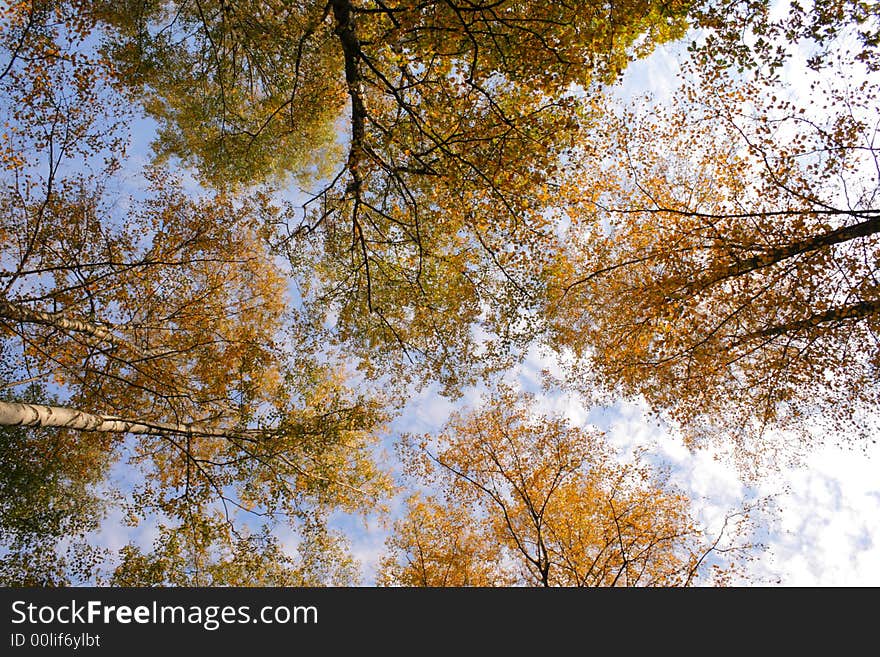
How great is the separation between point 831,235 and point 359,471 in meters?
10.5

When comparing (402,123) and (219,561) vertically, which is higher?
(402,123)

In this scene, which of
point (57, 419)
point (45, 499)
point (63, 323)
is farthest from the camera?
point (45, 499)

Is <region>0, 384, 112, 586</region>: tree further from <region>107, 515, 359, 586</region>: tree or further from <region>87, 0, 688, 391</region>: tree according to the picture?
<region>87, 0, 688, 391</region>: tree

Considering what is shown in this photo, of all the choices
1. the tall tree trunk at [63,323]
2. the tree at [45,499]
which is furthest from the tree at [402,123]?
the tree at [45,499]

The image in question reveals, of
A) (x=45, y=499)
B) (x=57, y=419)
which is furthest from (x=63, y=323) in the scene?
(x=45, y=499)

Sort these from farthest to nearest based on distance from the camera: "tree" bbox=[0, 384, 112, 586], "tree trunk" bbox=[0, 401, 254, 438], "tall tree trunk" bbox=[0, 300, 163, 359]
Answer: "tree" bbox=[0, 384, 112, 586]
"tall tree trunk" bbox=[0, 300, 163, 359]
"tree trunk" bbox=[0, 401, 254, 438]

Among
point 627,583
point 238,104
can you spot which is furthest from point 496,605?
point 238,104

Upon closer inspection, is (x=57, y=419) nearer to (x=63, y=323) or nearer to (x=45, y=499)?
(x=63, y=323)

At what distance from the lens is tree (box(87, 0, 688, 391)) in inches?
221

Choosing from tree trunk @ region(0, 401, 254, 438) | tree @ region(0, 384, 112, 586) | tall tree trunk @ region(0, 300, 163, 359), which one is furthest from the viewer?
tree @ region(0, 384, 112, 586)

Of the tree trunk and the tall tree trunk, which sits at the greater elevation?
the tall tree trunk

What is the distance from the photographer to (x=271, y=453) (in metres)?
7.91

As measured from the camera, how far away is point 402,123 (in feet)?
24.1

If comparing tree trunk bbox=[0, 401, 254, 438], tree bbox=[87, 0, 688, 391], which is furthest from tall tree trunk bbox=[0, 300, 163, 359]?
tree bbox=[87, 0, 688, 391]
